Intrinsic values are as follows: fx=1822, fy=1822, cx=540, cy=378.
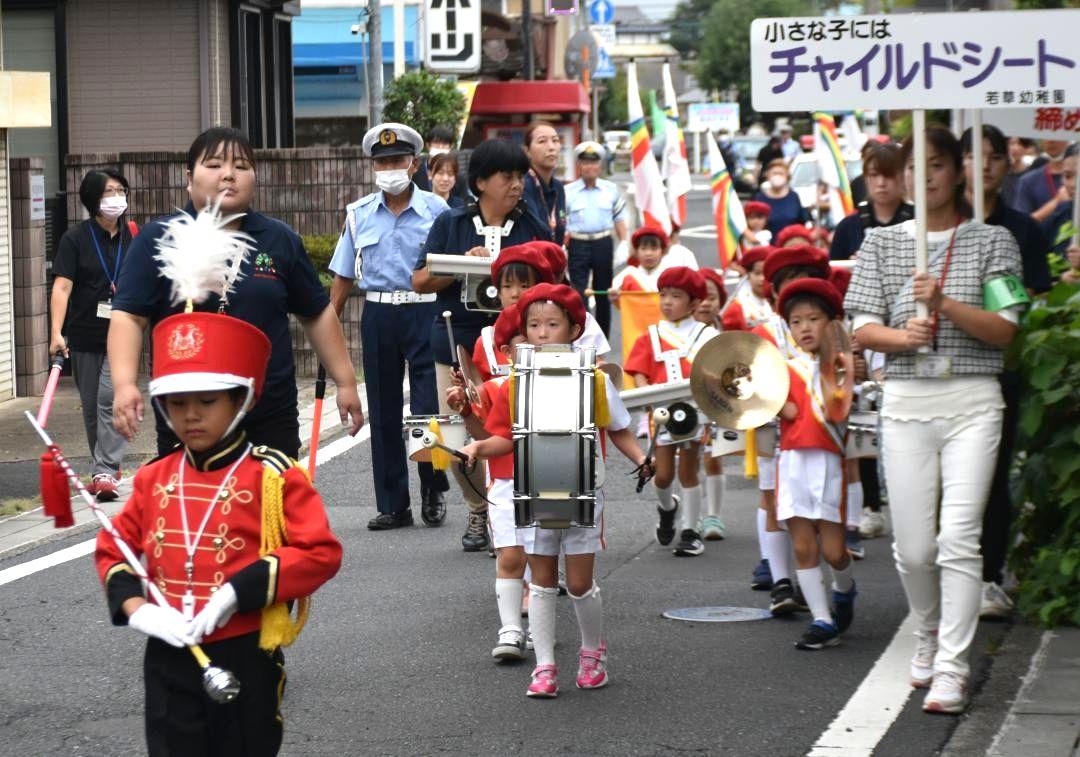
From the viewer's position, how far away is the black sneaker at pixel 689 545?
9.45 m

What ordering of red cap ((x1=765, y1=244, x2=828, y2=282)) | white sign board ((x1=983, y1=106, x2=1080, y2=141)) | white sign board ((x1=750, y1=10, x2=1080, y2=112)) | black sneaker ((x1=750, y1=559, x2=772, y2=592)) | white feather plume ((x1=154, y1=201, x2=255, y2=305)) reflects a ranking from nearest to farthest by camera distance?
white feather plume ((x1=154, y1=201, x2=255, y2=305)), white sign board ((x1=750, y1=10, x2=1080, y2=112)), red cap ((x1=765, y1=244, x2=828, y2=282)), black sneaker ((x1=750, y1=559, x2=772, y2=592)), white sign board ((x1=983, y1=106, x2=1080, y2=141))

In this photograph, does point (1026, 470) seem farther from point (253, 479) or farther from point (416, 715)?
point (253, 479)

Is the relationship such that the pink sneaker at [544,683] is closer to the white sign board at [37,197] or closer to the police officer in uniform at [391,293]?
the police officer in uniform at [391,293]

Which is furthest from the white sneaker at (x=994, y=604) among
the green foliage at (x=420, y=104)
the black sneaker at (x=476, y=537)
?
the green foliage at (x=420, y=104)

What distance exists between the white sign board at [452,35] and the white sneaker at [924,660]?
2012cm

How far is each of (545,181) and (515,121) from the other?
20.3 m

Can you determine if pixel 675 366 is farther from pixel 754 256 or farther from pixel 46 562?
pixel 46 562

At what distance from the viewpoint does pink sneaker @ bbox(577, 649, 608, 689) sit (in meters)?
6.71

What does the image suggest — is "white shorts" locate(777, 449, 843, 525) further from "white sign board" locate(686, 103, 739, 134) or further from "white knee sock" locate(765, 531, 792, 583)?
"white sign board" locate(686, 103, 739, 134)

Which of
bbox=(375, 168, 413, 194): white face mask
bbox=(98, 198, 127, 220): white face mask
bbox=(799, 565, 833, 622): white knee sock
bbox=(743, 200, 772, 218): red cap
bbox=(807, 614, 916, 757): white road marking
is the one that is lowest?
bbox=(807, 614, 916, 757): white road marking

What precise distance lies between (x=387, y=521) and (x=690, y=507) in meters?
1.86

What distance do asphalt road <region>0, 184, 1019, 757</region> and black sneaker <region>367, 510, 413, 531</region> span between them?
56 cm

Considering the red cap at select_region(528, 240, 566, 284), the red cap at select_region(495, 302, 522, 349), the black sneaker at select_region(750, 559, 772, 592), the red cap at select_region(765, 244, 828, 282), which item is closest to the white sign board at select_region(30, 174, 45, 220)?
the black sneaker at select_region(750, 559, 772, 592)

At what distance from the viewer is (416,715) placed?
6.45 meters
